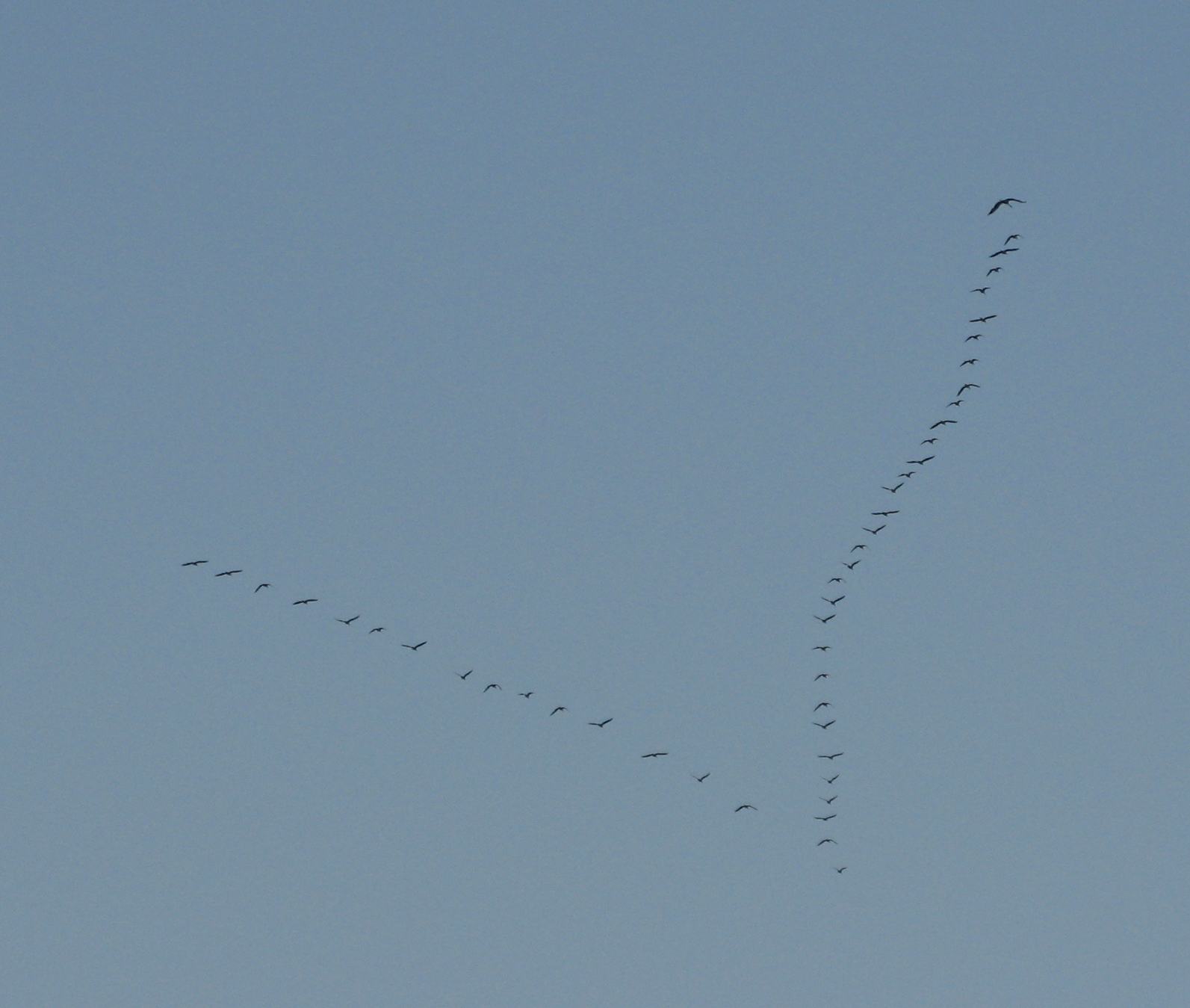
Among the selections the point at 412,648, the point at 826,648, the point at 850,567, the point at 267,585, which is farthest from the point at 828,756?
A: the point at 267,585

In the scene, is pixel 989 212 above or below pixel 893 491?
above

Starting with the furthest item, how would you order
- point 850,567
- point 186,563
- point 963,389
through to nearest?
1. point 963,389
2. point 850,567
3. point 186,563

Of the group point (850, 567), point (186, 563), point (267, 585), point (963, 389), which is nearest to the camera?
point (186, 563)

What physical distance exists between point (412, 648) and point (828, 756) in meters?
31.3

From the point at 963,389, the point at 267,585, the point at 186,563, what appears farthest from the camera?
the point at 963,389

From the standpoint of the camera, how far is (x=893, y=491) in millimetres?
102812

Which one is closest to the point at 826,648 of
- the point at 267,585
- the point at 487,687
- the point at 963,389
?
the point at 963,389

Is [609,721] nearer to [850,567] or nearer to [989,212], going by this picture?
[850,567]

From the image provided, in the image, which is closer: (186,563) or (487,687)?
(186,563)

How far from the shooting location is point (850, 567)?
102375 millimetres

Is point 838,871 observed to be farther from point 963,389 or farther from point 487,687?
point 963,389

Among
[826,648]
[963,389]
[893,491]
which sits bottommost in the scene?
[826,648]

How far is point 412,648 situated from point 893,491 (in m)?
30.5

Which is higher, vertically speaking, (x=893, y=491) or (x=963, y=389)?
(x=963, y=389)
